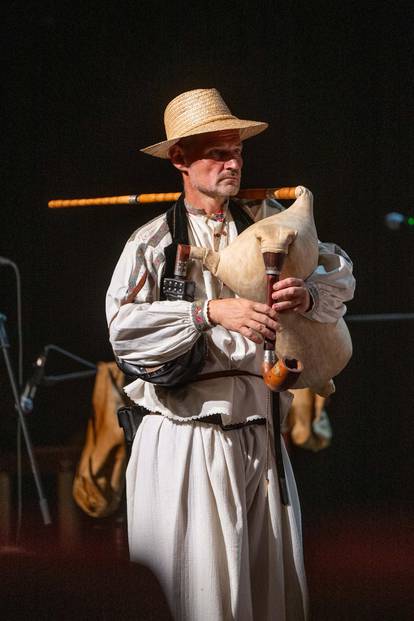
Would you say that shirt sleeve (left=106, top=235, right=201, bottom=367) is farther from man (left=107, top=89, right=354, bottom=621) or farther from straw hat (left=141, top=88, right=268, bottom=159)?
straw hat (left=141, top=88, right=268, bottom=159)

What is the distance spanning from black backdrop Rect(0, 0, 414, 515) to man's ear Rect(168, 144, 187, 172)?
173 centimetres

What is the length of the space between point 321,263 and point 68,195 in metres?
2.29

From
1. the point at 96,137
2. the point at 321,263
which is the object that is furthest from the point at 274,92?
the point at 321,263

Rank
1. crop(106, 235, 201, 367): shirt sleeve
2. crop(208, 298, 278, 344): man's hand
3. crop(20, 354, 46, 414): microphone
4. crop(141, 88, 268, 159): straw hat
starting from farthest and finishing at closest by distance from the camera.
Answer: crop(20, 354, 46, 414): microphone, crop(141, 88, 268, 159): straw hat, crop(106, 235, 201, 367): shirt sleeve, crop(208, 298, 278, 344): man's hand

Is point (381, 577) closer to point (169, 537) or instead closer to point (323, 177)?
point (169, 537)

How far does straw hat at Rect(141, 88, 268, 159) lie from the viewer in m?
2.63

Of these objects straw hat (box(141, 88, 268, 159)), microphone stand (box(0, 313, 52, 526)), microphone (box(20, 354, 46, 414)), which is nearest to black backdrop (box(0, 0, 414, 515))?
microphone (box(20, 354, 46, 414))

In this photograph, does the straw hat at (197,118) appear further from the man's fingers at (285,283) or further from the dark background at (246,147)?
the dark background at (246,147)

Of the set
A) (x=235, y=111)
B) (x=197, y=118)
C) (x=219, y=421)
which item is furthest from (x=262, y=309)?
(x=235, y=111)

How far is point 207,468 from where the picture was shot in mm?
2572

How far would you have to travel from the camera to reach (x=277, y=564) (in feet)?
8.48

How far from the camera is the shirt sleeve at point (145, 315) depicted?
2.47 meters

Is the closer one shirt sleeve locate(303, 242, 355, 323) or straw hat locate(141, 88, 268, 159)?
shirt sleeve locate(303, 242, 355, 323)

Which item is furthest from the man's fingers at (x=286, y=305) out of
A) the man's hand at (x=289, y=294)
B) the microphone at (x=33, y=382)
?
the microphone at (x=33, y=382)
